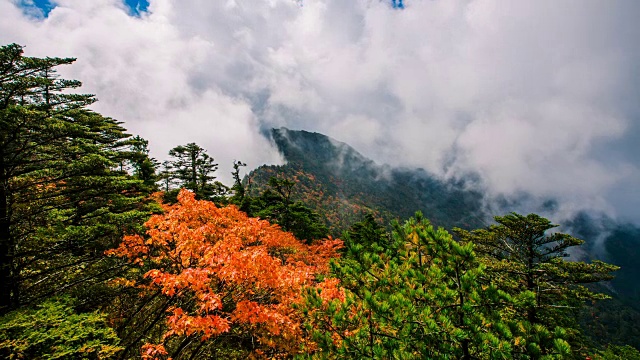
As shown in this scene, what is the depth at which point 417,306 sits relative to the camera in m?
3.62

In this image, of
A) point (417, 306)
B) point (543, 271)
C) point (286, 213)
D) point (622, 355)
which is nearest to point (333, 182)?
point (286, 213)

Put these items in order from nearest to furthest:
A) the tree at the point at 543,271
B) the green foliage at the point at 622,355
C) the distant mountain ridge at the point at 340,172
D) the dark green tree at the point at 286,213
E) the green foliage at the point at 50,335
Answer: the green foliage at the point at 50,335, the tree at the point at 543,271, the green foliage at the point at 622,355, the dark green tree at the point at 286,213, the distant mountain ridge at the point at 340,172

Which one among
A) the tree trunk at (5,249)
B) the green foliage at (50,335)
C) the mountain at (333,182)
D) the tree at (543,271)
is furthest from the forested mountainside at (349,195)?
the green foliage at (50,335)

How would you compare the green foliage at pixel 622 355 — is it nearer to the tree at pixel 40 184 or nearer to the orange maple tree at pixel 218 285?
the orange maple tree at pixel 218 285

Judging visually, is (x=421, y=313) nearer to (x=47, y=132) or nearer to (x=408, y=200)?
(x=47, y=132)

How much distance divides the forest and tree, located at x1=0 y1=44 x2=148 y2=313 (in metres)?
0.04

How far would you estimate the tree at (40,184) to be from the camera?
22.0ft

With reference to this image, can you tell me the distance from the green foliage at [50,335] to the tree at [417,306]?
479 cm

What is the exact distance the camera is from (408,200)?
18638 centimetres

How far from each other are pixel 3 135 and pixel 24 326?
495 cm

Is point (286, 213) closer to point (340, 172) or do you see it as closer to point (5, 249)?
point (5, 249)

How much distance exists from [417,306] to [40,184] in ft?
35.9

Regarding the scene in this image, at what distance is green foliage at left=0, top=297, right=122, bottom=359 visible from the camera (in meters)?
5.07

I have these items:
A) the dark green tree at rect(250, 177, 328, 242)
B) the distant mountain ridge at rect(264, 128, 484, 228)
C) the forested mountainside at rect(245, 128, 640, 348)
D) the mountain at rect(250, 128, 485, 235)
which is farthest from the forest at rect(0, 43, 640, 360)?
the distant mountain ridge at rect(264, 128, 484, 228)
